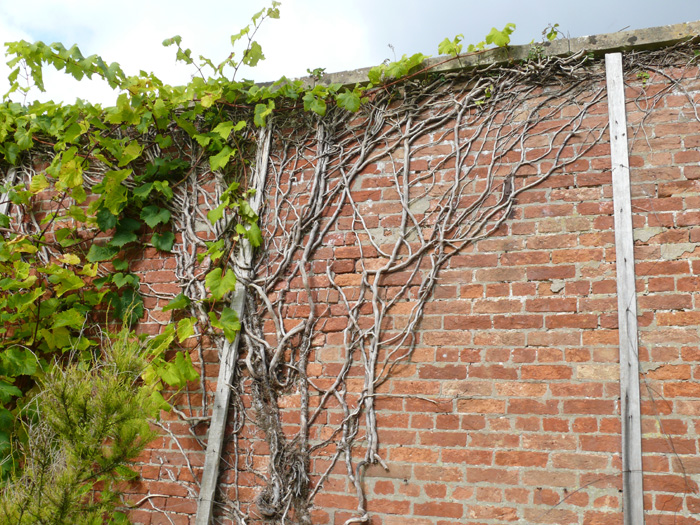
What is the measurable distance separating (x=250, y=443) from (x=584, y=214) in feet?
6.16

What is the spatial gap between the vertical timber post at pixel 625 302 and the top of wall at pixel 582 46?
8 centimetres

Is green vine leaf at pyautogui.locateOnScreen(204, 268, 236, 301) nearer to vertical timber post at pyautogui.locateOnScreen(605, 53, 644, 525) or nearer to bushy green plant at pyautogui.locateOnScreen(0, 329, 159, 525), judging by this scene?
bushy green plant at pyautogui.locateOnScreen(0, 329, 159, 525)

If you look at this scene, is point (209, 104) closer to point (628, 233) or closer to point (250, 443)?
point (250, 443)

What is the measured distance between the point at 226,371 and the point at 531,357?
145 cm

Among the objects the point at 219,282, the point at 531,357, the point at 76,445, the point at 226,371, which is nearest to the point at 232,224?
the point at 219,282

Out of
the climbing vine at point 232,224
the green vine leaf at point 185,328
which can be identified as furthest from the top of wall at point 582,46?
the green vine leaf at point 185,328

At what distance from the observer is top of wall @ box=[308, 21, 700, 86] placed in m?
2.89

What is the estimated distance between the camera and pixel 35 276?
133 inches

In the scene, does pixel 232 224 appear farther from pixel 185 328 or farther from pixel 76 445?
pixel 76 445

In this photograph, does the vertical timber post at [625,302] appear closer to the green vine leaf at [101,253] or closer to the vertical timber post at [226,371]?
the vertical timber post at [226,371]

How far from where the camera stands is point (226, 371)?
3029mm

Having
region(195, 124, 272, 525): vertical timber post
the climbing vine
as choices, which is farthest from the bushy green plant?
region(195, 124, 272, 525): vertical timber post

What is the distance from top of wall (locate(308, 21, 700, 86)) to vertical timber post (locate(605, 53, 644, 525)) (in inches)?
3.2

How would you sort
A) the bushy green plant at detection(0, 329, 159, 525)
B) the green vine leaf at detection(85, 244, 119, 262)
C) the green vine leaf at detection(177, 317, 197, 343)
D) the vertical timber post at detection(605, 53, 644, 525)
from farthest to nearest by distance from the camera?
the green vine leaf at detection(85, 244, 119, 262)
the green vine leaf at detection(177, 317, 197, 343)
the vertical timber post at detection(605, 53, 644, 525)
the bushy green plant at detection(0, 329, 159, 525)
